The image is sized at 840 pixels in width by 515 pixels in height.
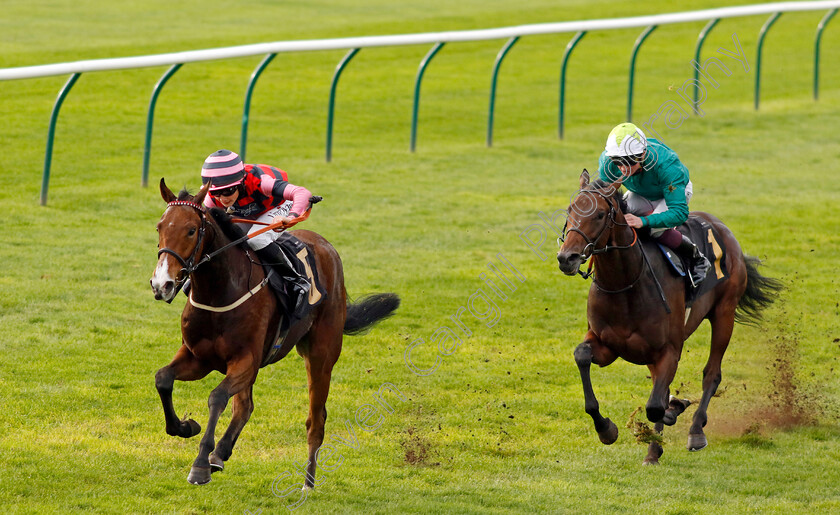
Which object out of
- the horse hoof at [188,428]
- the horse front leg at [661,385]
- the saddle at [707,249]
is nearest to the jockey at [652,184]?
the saddle at [707,249]

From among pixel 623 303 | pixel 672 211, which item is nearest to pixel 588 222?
pixel 623 303

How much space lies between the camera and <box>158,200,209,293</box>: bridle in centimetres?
530

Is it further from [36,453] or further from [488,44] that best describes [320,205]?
[488,44]

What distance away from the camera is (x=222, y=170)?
602cm

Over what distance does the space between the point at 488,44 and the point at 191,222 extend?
61.6 feet

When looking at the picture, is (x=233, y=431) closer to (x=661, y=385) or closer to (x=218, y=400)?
(x=218, y=400)

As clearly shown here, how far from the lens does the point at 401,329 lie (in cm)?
967

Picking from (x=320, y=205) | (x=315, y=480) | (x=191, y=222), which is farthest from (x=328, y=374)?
(x=320, y=205)

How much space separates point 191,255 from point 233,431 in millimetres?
1007

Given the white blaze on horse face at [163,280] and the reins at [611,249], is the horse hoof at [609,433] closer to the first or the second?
the reins at [611,249]

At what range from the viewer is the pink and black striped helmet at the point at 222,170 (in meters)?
5.98

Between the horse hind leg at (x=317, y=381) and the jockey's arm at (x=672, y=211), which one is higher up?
the jockey's arm at (x=672, y=211)

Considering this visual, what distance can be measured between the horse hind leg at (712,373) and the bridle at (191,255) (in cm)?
365

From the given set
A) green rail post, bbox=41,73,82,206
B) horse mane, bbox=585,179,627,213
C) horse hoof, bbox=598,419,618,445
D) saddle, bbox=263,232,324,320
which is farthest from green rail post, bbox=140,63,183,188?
horse hoof, bbox=598,419,618,445
